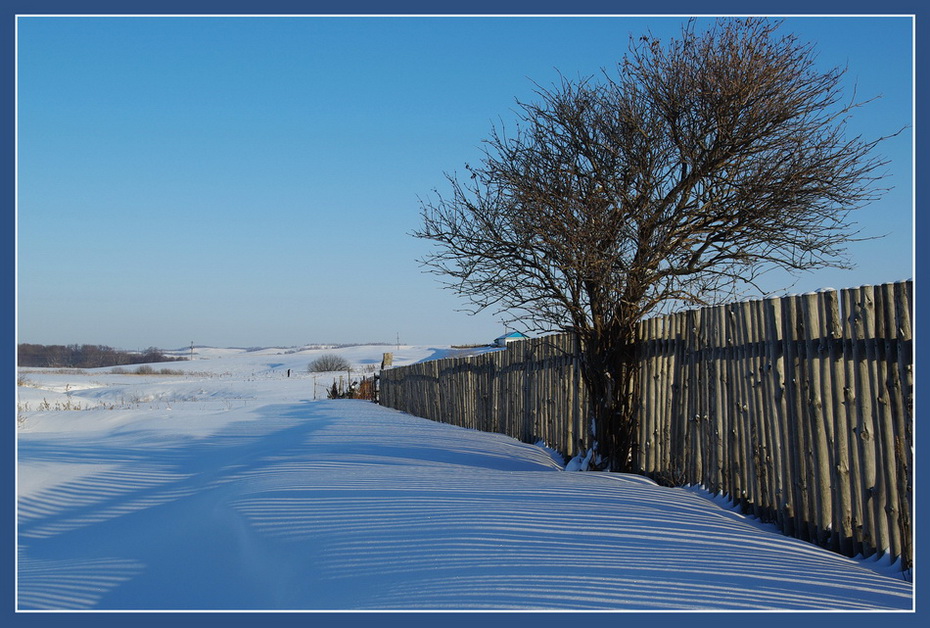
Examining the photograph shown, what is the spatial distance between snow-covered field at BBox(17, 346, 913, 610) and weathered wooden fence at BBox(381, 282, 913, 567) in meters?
0.32

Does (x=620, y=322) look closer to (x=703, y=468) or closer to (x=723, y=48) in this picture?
(x=703, y=468)

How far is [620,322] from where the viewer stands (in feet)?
28.0

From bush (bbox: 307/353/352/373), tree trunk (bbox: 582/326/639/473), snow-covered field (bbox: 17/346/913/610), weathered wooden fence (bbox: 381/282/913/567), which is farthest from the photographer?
bush (bbox: 307/353/352/373)

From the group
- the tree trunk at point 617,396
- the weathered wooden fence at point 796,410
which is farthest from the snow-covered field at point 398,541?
the tree trunk at point 617,396

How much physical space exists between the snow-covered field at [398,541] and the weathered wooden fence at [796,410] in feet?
1.04

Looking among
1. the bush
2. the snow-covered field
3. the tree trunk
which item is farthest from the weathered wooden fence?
the bush

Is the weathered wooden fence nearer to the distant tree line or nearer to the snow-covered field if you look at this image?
the snow-covered field

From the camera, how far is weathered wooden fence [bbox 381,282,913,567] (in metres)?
4.65

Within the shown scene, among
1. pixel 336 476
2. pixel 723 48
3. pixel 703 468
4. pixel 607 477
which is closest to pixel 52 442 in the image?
pixel 336 476

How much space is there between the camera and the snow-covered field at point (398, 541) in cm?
427

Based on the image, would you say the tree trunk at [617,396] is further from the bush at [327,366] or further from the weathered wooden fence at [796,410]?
the bush at [327,366]

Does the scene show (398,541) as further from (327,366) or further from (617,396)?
(327,366)

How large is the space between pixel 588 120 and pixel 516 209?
1.30 m

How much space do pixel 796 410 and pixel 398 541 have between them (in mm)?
3002
